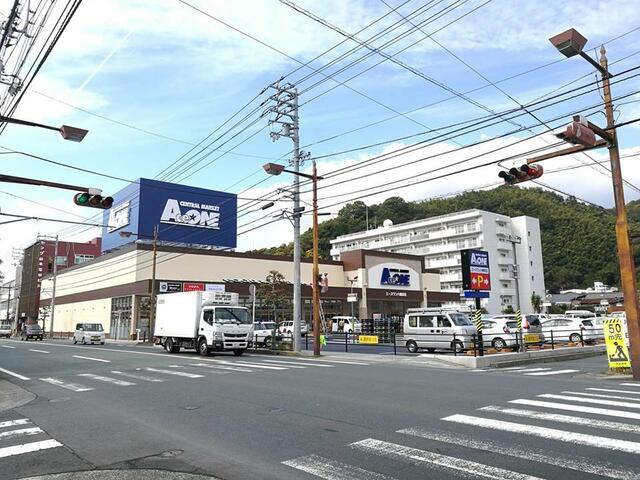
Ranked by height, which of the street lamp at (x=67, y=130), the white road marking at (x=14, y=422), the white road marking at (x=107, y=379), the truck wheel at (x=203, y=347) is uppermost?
the street lamp at (x=67, y=130)

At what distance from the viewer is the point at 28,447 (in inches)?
270

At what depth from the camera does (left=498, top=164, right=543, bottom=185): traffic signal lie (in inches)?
586

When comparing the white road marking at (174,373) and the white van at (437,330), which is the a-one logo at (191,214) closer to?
the white van at (437,330)

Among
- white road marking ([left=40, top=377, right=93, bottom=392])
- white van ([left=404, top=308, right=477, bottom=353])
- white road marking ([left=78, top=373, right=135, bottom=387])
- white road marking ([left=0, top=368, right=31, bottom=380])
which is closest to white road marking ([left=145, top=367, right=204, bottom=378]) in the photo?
white road marking ([left=78, top=373, right=135, bottom=387])

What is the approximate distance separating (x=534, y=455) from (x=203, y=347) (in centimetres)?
1992

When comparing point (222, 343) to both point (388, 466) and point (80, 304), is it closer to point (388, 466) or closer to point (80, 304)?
point (388, 466)

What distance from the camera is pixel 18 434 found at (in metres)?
7.73

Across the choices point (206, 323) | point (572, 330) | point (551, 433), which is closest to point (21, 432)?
point (551, 433)

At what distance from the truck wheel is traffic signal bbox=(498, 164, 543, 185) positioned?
1550 centimetres

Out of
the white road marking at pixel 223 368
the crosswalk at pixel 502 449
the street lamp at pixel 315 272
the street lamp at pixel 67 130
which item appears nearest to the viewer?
the crosswalk at pixel 502 449

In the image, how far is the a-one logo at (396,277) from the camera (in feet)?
210

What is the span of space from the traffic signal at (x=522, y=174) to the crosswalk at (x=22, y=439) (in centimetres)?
1309

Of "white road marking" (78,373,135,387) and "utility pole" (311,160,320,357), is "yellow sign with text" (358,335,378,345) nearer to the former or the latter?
"utility pole" (311,160,320,357)

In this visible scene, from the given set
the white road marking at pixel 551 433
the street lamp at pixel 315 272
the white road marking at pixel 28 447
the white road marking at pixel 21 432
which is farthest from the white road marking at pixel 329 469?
the street lamp at pixel 315 272
